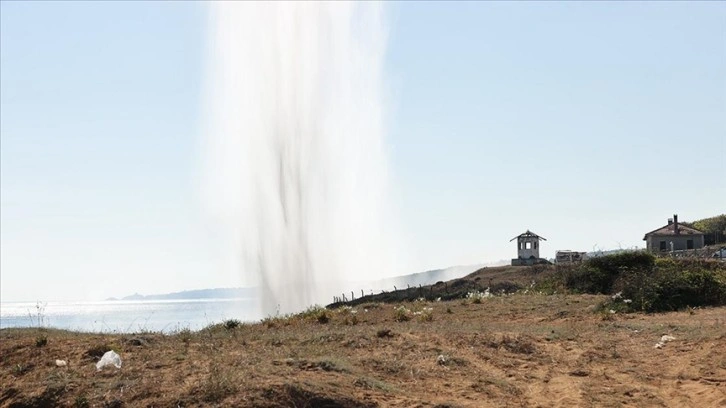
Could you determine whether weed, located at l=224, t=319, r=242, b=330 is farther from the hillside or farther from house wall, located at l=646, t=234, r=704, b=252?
house wall, located at l=646, t=234, r=704, b=252

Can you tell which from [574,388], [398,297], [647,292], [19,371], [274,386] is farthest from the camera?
[398,297]

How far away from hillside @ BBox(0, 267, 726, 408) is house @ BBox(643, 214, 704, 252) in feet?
159

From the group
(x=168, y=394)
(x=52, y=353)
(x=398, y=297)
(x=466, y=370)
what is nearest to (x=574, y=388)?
(x=466, y=370)

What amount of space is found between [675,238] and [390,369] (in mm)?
→ 57330

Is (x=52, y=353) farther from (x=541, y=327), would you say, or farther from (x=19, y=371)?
(x=541, y=327)

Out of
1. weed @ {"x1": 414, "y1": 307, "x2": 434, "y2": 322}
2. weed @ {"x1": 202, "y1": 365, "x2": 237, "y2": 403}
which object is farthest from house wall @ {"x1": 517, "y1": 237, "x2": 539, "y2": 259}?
weed @ {"x1": 202, "y1": 365, "x2": 237, "y2": 403}

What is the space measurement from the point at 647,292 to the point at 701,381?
11.6 metres

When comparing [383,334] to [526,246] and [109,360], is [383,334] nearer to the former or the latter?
[109,360]

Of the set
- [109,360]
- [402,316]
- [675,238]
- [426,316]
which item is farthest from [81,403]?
[675,238]

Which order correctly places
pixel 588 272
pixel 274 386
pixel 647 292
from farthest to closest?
pixel 588 272 < pixel 647 292 < pixel 274 386

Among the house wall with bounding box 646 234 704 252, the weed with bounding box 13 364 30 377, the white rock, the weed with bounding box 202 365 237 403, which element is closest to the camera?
the weed with bounding box 202 365 237 403

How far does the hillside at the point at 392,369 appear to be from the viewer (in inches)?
466

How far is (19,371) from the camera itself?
1498 cm

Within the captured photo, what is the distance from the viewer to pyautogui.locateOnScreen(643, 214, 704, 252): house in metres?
64.4
